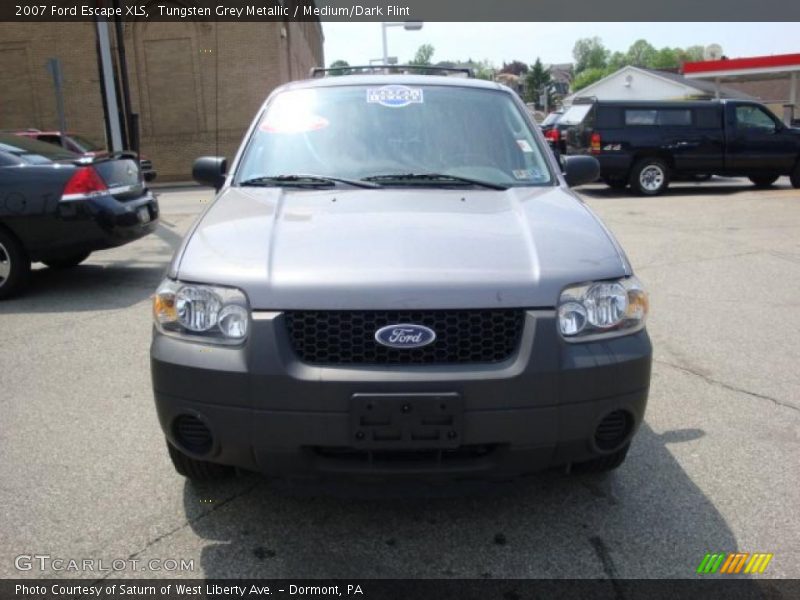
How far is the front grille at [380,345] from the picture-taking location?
2576 mm

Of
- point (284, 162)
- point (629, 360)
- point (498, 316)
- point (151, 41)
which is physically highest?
point (151, 41)

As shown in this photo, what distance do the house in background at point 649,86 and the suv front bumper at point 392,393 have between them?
55.7 m

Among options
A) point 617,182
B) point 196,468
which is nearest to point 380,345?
point 196,468

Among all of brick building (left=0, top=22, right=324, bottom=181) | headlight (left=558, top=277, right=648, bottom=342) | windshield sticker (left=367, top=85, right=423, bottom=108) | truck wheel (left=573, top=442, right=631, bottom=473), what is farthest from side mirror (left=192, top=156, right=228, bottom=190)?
brick building (left=0, top=22, right=324, bottom=181)

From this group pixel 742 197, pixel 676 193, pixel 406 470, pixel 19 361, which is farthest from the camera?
pixel 676 193

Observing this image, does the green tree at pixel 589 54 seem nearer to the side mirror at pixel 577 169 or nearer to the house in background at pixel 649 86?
the house in background at pixel 649 86

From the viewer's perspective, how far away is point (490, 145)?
396 centimetres

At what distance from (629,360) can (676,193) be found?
14.9m

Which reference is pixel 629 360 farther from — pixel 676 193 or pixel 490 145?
pixel 676 193

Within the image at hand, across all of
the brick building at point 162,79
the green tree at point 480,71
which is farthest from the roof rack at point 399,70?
the brick building at point 162,79

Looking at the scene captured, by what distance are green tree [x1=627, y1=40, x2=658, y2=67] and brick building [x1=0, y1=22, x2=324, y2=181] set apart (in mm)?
137058

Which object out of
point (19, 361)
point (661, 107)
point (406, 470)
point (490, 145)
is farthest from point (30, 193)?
point (661, 107)

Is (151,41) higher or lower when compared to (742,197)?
higher

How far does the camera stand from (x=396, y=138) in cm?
390
